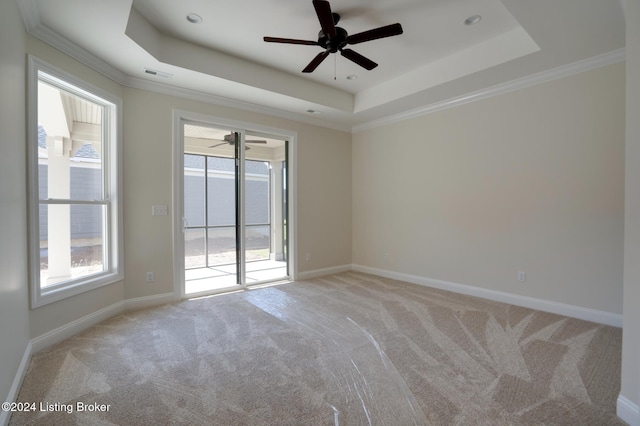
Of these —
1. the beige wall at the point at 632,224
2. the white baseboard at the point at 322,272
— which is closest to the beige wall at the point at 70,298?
the white baseboard at the point at 322,272

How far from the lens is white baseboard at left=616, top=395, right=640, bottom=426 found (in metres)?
1.62

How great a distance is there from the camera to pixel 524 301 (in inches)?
143

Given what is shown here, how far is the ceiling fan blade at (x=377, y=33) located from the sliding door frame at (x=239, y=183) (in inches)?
92.6

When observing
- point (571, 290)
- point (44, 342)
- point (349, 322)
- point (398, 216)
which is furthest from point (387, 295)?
point (44, 342)

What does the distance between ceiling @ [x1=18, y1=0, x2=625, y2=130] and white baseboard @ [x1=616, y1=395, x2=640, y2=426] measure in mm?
2664

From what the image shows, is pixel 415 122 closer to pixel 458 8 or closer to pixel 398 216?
pixel 398 216

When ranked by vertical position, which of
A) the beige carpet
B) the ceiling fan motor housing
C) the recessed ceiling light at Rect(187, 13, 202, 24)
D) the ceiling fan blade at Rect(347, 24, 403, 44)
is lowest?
the beige carpet

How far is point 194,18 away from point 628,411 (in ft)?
14.5

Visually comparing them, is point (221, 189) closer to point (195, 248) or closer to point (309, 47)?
point (195, 248)

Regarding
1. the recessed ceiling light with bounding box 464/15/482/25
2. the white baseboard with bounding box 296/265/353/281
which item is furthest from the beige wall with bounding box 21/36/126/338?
the recessed ceiling light with bounding box 464/15/482/25

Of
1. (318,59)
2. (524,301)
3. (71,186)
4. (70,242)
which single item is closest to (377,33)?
(318,59)

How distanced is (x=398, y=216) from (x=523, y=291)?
2.07 m

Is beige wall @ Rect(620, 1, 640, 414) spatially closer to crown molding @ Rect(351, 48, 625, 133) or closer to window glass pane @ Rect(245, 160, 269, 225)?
crown molding @ Rect(351, 48, 625, 133)

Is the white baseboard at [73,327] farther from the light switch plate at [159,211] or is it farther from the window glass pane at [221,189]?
the window glass pane at [221,189]
